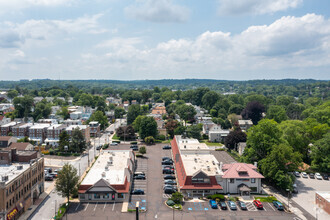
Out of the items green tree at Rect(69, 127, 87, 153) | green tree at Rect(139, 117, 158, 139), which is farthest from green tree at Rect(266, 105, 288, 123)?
green tree at Rect(69, 127, 87, 153)

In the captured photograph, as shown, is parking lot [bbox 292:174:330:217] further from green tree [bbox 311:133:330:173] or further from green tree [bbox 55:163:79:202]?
green tree [bbox 55:163:79:202]

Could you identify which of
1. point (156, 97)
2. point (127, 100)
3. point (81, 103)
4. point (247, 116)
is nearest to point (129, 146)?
point (247, 116)

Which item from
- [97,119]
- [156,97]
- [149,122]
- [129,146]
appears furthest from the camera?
[156,97]

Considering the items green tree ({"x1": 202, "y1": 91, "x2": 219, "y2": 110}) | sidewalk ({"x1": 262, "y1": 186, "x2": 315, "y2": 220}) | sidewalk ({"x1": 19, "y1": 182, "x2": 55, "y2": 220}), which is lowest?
sidewalk ({"x1": 19, "y1": 182, "x2": 55, "y2": 220})

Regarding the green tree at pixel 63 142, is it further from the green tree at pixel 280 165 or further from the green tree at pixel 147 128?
the green tree at pixel 280 165

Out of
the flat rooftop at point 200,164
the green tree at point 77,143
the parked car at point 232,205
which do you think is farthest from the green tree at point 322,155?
the green tree at point 77,143

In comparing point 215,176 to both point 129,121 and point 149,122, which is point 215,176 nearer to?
point 149,122
